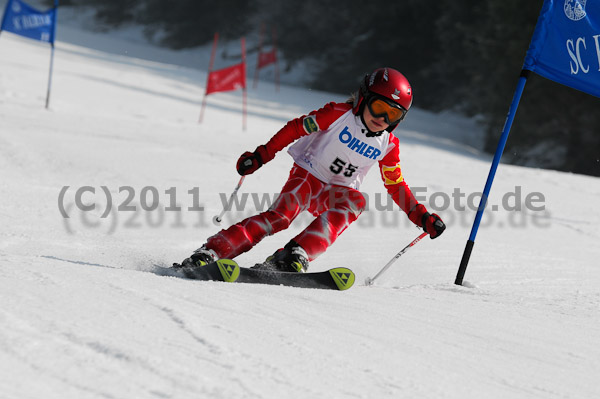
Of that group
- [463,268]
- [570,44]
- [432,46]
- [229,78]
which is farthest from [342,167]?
[432,46]

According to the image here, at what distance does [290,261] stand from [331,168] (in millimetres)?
732

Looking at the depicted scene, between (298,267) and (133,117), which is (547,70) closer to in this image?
(298,267)

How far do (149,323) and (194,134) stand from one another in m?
7.67

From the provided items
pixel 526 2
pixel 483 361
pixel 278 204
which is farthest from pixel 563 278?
pixel 526 2

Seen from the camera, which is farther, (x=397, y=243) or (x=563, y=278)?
(x=397, y=243)

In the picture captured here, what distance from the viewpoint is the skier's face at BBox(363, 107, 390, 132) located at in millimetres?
3749

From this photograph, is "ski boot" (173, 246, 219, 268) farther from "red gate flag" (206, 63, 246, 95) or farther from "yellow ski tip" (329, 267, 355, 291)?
"red gate flag" (206, 63, 246, 95)

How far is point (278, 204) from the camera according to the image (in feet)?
12.5

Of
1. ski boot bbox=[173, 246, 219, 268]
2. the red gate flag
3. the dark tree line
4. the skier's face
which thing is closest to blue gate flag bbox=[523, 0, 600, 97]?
the skier's face

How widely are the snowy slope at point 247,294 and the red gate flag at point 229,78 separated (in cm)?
218

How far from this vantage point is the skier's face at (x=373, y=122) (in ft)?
12.3

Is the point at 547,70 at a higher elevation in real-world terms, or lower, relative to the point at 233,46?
lower

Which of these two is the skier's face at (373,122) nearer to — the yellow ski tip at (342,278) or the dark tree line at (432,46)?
the yellow ski tip at (342,278)

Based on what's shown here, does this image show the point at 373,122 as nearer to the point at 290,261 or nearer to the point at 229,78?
the point at 290,261
